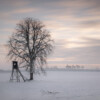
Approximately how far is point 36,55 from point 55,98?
1905 centimetres

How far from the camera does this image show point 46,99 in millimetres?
18328

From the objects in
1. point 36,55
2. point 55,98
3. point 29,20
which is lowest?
point 55,98

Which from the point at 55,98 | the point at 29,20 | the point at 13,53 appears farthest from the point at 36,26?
the point at 55,98

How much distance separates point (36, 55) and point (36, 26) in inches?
218

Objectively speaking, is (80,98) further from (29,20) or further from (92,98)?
(29,20)

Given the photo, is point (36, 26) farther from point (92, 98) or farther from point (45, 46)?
point (92, 98)

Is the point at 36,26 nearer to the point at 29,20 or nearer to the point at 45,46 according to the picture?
the point at 29,20

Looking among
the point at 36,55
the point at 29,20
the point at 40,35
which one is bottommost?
the point at 36,55

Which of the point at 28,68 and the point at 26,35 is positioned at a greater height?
the point at 26,35

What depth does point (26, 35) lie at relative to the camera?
1462 inches

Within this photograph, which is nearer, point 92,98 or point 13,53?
point 92,98

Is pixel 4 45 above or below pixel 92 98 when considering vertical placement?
above

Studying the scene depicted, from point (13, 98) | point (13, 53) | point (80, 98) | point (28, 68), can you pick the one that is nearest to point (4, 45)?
point (13, 53)

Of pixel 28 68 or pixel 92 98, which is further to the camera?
pixel 28 68
